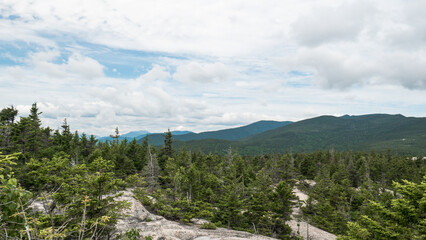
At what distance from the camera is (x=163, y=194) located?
106 ft

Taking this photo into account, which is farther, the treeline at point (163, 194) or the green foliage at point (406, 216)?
the green foliage at point (406, 216)

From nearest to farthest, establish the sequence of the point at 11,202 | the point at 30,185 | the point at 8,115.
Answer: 1. the point at 11,202
2. the point at 30,185
3. the point at 8,115

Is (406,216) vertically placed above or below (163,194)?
above

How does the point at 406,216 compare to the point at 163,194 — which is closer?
the point at 406,216

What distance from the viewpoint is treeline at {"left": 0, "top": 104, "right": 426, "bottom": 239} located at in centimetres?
916

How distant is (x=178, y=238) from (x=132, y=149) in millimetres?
44233

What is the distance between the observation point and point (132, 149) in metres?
59.8

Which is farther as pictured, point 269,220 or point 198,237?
point 269,220

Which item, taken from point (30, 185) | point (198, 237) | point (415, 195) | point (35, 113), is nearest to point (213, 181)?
point (198, 237)

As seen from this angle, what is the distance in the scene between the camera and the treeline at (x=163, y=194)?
9.16m

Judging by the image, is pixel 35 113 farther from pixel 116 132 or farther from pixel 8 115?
pixel 116 132

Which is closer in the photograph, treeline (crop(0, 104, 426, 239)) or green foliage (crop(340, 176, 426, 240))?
treeline (crop(0, 104, 426, 239))

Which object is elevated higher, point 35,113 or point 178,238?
point 35,113

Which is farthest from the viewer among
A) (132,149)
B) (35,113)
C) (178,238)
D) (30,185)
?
(132,149)
